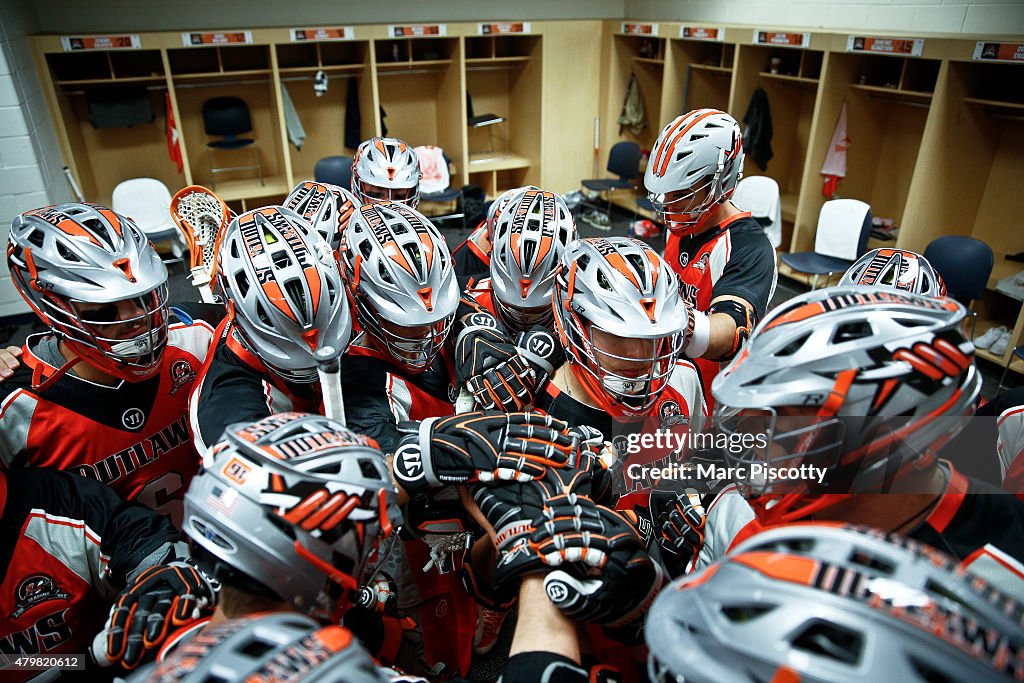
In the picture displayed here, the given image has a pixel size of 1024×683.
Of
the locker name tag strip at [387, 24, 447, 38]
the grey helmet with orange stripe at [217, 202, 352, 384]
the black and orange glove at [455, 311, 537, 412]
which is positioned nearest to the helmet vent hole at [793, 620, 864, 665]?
the black and orange glove at [455, 311, 537, 412]

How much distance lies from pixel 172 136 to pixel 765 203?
5.90 metres

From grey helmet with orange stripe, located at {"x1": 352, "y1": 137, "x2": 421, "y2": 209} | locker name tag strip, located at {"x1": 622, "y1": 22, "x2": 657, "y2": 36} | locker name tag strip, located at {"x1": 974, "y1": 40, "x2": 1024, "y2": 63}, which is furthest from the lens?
locker name tag strip, located at {"x1": 622, "y1": 22, "x2": 657, "y2": 36}

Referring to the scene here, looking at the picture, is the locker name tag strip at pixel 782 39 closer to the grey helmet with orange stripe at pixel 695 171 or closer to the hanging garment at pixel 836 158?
the hanging garment at pixel 836 158

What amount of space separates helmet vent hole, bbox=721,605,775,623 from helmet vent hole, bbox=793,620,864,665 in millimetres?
42

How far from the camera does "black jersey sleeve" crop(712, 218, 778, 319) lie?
233 cm

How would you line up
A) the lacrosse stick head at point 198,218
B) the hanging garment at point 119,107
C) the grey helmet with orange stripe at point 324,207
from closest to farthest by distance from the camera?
1. the grey helmet with orange stripe at point 324,207
2. the lacrosse stick head at point 198,218
3. the hanging garment at point 119,107

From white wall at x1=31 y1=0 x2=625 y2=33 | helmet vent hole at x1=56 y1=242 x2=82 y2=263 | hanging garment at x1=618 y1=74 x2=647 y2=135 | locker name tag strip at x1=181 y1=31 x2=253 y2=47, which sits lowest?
helmet vent hole at x1=56 y1=242 x2=82 y2=263

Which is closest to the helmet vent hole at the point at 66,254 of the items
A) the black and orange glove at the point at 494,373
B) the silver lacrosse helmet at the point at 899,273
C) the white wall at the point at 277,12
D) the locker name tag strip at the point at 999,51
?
the black and orange glove at the point at 494,373

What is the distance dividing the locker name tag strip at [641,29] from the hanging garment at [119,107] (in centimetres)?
542

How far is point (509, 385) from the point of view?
5.49 ft

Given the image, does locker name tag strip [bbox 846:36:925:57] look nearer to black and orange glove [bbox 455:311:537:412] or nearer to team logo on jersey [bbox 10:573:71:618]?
black and orange glove [bbox 455:311:537:412]

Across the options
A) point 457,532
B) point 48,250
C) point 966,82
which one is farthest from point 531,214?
point 966,82

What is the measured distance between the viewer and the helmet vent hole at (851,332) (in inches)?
41.0

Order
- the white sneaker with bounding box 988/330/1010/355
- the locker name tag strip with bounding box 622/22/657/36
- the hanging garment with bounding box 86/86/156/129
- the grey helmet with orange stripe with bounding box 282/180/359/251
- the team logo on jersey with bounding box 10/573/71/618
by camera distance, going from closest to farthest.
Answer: the team logo on jersey with bounding box 10/573/71/618, the grey helmet with orange stripe with bounding box 282/180/359/251, the white sneaker with bounding box 988/330/1010/355, the hanging garment with bounding box 86/86/156/129, the locker name tag strip with bounding box 622/22/657/36
